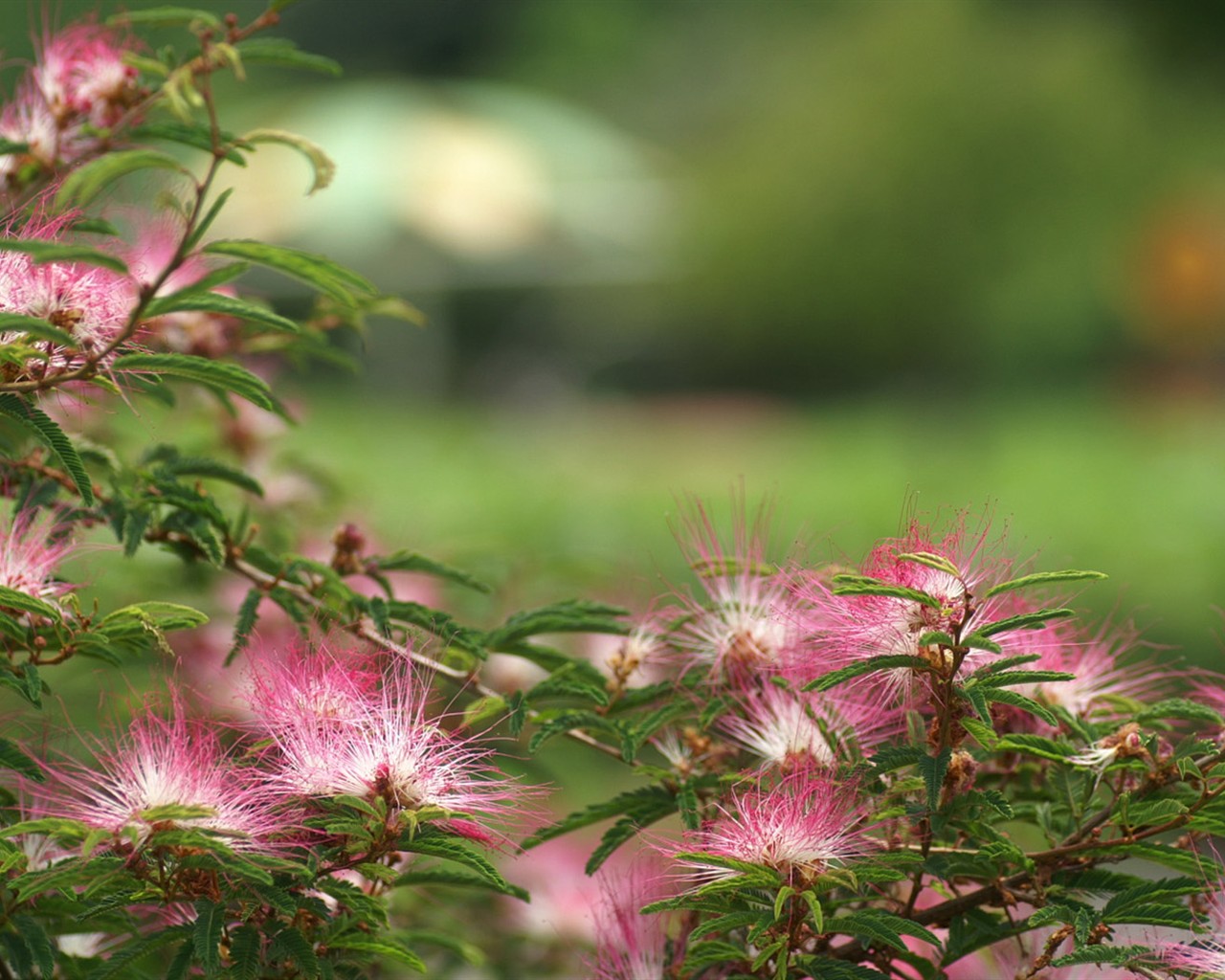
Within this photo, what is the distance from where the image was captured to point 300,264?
95 cm

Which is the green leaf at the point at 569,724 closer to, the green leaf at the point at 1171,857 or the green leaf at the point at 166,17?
the green leaf at the point at 1171,857

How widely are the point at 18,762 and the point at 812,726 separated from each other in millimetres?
562

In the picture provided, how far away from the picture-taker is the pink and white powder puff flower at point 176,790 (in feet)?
2.88

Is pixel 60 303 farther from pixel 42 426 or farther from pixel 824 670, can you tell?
pixel 824 670

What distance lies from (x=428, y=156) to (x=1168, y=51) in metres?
8.57

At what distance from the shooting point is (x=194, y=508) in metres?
1.13

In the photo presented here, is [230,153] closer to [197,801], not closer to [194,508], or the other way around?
[194,508]

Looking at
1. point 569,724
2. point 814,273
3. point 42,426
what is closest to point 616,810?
point 569,724

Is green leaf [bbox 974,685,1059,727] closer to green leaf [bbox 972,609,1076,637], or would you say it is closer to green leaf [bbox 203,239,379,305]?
green leaf [bbox 972,609,1076,637]

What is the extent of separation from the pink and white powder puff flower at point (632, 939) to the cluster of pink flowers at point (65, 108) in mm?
782

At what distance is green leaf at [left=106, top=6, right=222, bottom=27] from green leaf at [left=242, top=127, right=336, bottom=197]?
0.10 metres

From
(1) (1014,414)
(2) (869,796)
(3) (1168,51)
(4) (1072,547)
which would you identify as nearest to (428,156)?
(1) (1014,414)

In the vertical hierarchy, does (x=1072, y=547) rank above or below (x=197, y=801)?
above

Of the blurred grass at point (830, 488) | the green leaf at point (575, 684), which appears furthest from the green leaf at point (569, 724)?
the blurred grass at point (830, 488)
